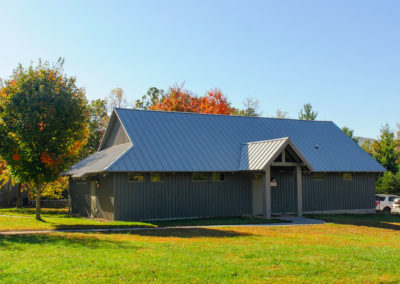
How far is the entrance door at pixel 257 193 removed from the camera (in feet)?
82.6

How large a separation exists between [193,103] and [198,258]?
4442 cm

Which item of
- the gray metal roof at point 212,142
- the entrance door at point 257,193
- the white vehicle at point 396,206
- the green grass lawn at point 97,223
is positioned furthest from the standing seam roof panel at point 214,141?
the white vehicle at point 396,206

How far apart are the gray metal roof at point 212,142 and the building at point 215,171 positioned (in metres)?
0.06

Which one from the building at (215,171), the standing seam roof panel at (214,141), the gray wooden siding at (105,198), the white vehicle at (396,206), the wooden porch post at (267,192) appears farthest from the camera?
the white vehicle at (396,206)

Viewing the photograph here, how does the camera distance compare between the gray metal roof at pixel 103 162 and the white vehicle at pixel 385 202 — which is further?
the white vehicle at pixel 385 202

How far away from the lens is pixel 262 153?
78.2ft

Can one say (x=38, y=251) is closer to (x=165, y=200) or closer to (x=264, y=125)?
(x=165, y=200)

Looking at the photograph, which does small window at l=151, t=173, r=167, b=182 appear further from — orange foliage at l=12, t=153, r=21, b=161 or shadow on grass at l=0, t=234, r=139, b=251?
shadow on grass at l=0, t=234, r=139, b=251

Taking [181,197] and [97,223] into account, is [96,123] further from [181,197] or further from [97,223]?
[97,223]

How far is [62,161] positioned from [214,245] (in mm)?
11461

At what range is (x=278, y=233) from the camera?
16.9 metres

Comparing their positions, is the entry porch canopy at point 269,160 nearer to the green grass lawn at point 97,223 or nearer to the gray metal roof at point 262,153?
the gray metal roof at point 262,153

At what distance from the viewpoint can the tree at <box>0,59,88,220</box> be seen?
2055cm

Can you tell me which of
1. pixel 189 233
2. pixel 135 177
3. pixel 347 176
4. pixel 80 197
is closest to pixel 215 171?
pixel 135 177
